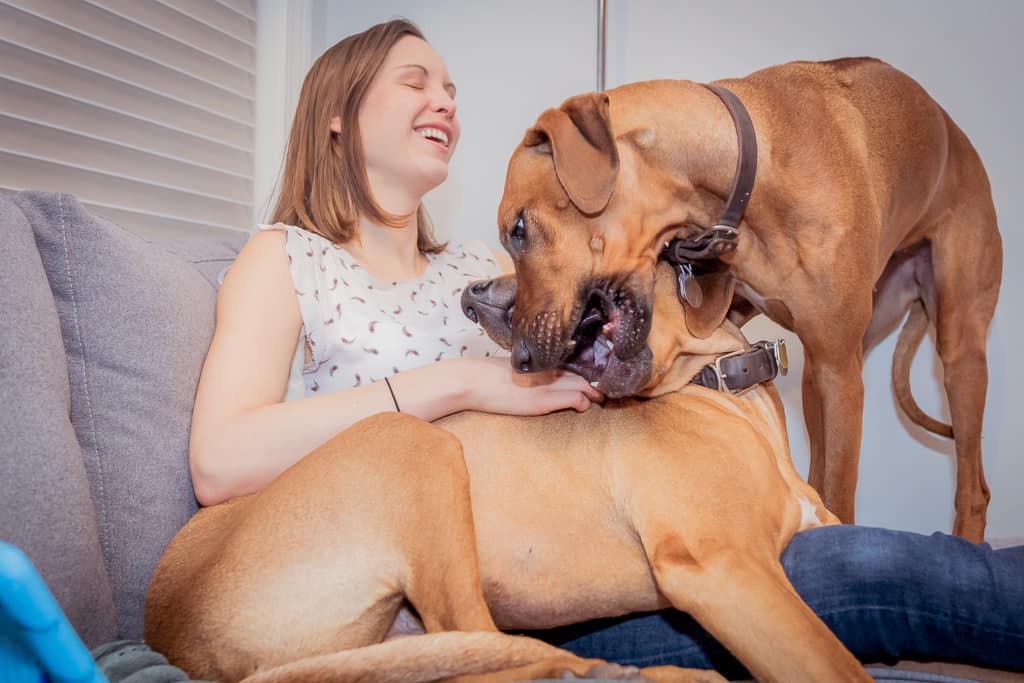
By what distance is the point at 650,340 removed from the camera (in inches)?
68.4

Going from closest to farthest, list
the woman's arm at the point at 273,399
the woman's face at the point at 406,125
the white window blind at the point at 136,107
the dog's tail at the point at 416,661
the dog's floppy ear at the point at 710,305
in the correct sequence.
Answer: the dog's tail at the point at 416,661, the woman's arm at the point at 273,399, the dog's floppy ear at the point at 710,305, the woman's face at the point at 406,125, the white window blind at the point at 136,107

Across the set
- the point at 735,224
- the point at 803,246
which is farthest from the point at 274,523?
the point at 803,246

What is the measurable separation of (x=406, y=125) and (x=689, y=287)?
922mm

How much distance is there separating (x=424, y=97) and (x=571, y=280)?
0.86 meters

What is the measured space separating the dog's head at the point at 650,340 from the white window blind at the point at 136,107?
175 centimetres

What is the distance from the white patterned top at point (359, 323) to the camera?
1.96m

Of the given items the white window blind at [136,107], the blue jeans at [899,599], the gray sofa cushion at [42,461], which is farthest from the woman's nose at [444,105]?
the blue jeans at [899,599]

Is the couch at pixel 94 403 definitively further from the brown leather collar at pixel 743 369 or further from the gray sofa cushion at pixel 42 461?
the brown leather collar at pixel 743 369

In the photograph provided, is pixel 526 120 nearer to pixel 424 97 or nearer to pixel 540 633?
pixel 424 97

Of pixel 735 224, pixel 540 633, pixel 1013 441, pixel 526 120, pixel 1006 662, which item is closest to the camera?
pixel 1006 662

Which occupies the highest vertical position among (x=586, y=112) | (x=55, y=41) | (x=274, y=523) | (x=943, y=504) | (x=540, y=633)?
(x=55, y=41)

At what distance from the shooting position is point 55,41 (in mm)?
2768

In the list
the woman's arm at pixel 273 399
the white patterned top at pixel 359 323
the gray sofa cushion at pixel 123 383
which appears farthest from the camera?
the white patterned top at pixel 359 323

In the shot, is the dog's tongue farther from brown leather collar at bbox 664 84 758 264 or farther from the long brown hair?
the long brown hair
